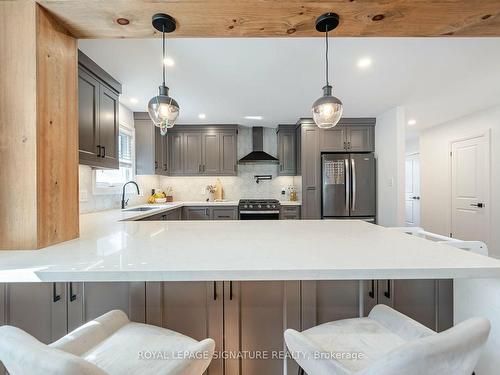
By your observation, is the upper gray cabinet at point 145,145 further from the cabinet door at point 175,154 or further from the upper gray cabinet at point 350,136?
the upper gray cabinet at point 350,136

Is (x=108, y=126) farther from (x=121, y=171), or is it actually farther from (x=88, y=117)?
(x=121, y=171)

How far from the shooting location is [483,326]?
570 mm

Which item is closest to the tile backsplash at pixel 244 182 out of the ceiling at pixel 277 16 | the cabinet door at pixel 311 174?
the cabinet door at pixel 311 174

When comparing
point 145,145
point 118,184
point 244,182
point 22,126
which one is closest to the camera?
point 22,126

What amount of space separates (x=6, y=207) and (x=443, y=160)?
5989 mm

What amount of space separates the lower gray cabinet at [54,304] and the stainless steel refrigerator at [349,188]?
11.2 ft

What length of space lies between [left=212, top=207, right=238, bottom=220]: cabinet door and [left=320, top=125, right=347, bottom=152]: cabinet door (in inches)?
72.9

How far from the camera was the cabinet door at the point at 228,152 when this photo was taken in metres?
4.39

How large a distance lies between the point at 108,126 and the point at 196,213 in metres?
1.99

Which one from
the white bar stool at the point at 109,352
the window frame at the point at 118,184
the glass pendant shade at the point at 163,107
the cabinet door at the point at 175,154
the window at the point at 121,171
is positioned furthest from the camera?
the cabinet door at the point at 175,154

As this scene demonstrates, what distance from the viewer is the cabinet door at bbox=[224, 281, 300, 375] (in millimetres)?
1145

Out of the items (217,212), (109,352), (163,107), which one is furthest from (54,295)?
(217,212)

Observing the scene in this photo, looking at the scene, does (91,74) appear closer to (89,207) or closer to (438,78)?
(89,207)

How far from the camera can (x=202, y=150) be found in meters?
4.39
